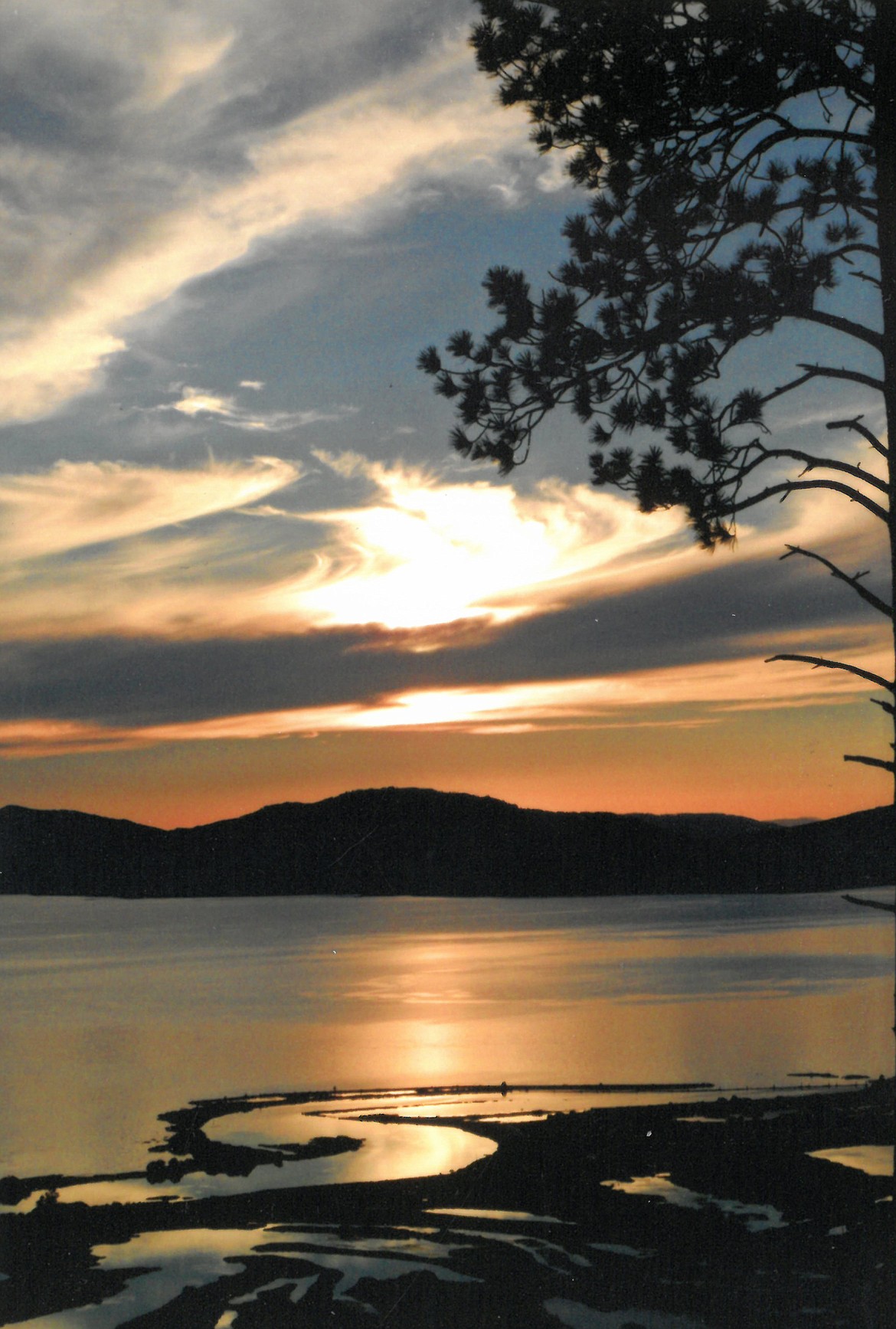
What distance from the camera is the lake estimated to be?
14.6m

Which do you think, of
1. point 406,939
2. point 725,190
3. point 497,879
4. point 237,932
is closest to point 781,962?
point 406,939

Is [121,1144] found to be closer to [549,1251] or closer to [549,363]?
[549,1251]

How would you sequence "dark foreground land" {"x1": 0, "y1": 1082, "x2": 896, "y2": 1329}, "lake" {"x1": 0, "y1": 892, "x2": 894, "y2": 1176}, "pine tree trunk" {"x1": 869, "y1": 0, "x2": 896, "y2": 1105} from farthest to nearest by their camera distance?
"lake" {"x1": 0, "y1": 892, "x2": 894, "y2": 1176}, "pine tree trunk" {"x1": 869, "y1": 0, "x2": 896, "y2": 1105}, "dark foreground land" {"x1": 0, "y1": 1082, "x2": 896, "y2": 1329}

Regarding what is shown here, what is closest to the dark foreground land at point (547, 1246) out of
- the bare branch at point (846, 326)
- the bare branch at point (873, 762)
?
the bare branch at point (873, 762)

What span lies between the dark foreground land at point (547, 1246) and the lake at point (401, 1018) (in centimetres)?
266

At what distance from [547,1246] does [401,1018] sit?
18.9 metres

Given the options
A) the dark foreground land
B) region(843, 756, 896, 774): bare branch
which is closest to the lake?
the dark foreground land

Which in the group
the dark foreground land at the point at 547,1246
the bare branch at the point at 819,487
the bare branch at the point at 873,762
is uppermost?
the bare branch at the point at 819,487

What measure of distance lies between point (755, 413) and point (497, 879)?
142004 mm

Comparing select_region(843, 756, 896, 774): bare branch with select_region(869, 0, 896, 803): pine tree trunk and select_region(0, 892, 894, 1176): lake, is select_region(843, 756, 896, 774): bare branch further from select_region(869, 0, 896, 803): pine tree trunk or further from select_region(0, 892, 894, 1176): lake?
select_region(0, 892, 894, 1176): lake

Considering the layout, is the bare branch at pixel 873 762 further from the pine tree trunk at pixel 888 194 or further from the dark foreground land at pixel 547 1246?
the dark foreground land at pixel 547 1246

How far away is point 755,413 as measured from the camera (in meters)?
8.12

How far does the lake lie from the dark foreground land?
266cm

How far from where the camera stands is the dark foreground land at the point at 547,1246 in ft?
18.9
